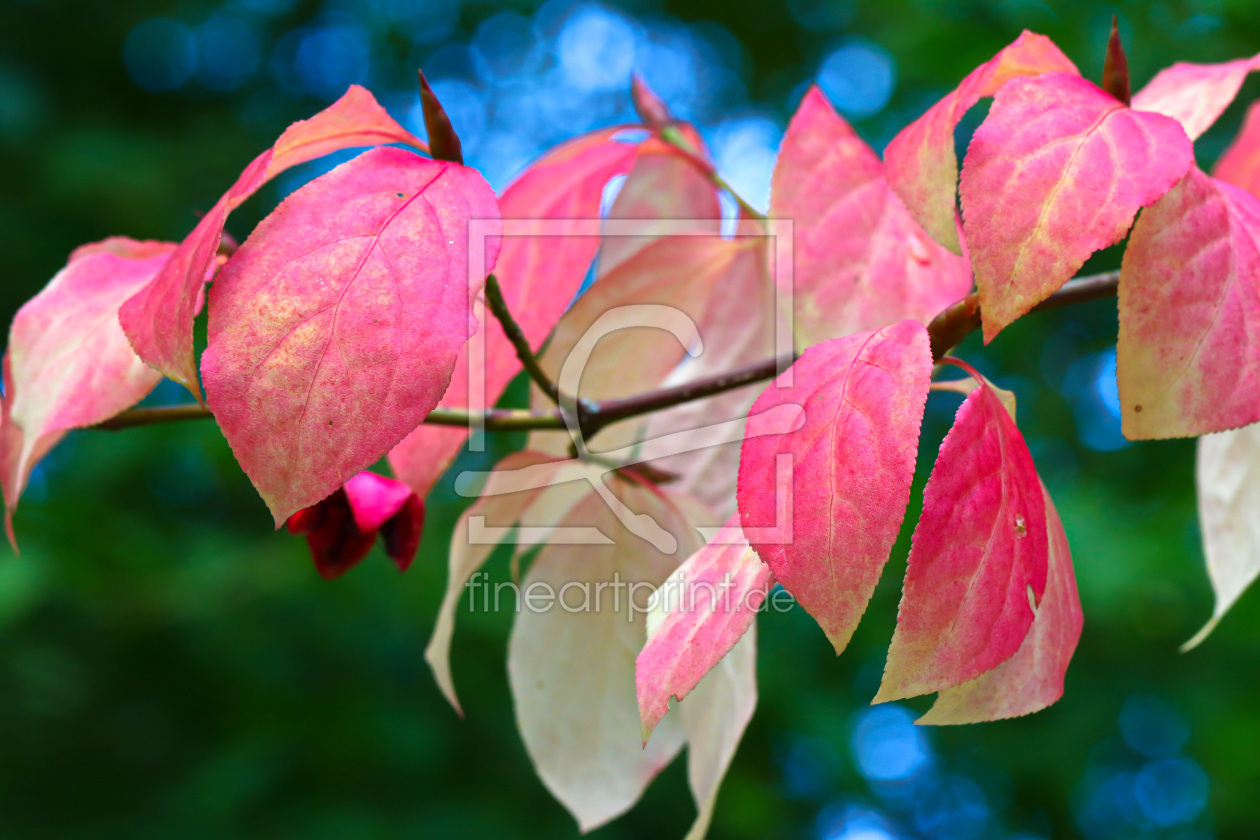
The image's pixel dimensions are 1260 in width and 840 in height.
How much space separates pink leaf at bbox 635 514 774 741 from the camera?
0.26m

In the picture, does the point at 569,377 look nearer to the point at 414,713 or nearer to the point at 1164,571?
the point at 1164,571

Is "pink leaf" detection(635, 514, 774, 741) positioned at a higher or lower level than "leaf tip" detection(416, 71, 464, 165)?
lower

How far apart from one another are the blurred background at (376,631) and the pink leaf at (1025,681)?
1291mm

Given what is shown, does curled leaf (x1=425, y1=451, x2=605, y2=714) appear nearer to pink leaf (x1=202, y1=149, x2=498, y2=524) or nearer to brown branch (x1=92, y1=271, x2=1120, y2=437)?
brown branch (x1=92, y1=271, x2=1120, y2=437)

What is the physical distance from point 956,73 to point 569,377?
56.8 inches

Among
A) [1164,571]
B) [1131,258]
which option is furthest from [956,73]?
[1131,258]

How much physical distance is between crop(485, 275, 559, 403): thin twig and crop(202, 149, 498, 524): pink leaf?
78 millimetres

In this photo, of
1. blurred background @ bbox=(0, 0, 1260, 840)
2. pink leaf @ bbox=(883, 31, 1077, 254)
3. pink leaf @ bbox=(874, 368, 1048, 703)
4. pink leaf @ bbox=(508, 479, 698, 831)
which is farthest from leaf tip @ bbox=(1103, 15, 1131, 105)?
blurred background @ bbox=(0, 0, 1260, 840)

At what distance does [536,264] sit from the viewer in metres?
0.46

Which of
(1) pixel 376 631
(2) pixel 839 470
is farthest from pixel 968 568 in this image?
(1) pixel 376 631

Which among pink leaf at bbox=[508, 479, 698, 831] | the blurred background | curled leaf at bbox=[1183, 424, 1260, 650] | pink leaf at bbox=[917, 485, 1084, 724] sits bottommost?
the blurred background

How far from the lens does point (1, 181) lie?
221cm

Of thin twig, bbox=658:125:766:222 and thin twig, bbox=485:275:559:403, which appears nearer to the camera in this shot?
thin twig, bbox=485:275:559:403

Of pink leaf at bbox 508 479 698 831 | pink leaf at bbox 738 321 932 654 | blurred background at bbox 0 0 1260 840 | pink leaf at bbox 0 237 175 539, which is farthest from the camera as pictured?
blurred background at bbox 0 0 1260 840
